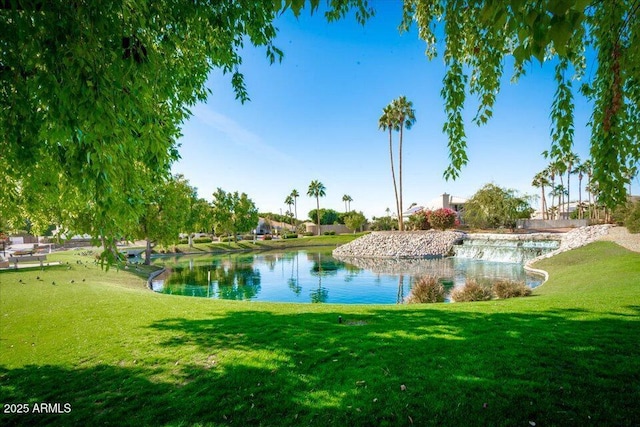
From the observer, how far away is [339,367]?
15.5ft

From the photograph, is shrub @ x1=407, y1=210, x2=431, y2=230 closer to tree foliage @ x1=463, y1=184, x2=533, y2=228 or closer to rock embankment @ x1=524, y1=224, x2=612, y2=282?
tree foliage @ x1=463, y1=184, x2=533, y2=228

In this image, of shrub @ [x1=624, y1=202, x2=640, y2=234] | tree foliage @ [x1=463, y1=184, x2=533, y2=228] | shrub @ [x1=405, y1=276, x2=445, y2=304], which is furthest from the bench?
tree foliage @ [x1=463, y1=184, x2=533, y2=228]

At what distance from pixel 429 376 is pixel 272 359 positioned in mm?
2405

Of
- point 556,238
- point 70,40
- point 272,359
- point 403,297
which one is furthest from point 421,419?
point 556,238

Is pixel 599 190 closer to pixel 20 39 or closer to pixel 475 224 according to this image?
pixel 20 39

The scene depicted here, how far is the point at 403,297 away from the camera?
53.4 ft

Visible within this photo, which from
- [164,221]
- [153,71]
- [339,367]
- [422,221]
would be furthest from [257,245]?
[153,71]

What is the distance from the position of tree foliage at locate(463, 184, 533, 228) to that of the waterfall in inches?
478

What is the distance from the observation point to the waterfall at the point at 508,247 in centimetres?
2920

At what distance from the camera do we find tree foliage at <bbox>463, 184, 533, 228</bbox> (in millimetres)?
47312

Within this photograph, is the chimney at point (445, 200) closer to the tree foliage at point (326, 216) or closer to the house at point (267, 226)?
the tree foliage at point (326, 216)

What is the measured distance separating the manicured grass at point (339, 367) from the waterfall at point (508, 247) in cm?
2361

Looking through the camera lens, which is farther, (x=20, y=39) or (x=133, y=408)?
(x=133, y=408)

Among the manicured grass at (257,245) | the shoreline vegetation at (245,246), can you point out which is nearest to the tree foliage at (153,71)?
the shoreline vegetation at (245,246)
